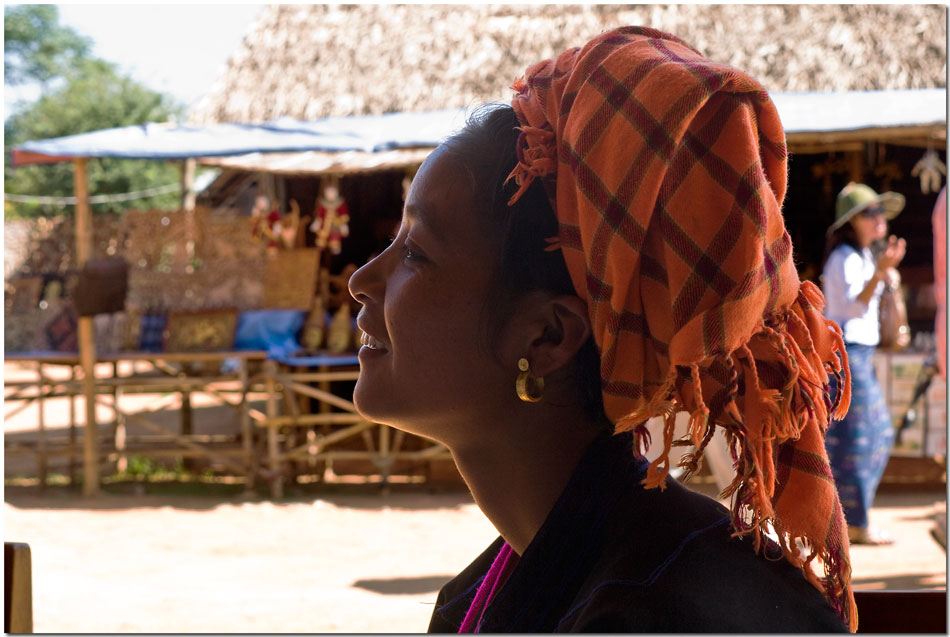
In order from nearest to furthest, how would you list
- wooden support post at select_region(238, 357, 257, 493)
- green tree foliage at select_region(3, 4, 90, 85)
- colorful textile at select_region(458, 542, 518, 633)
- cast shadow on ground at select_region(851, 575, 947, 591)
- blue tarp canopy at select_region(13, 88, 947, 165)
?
colorful textile at select_region(458, 542, 518, 633), cast shadow on ground at select_region(851, 575, 947, 591), blue tarp canopy at select_region(13, 88, 947, 165), wooden support post at select_region(238, 357, 257, 493), green tree foliage at select_region(3, 4, 90, 85)

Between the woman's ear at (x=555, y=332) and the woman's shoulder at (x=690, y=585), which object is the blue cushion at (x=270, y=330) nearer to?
the woman's ear at (x=555, y=332)

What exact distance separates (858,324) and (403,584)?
9.17 ft

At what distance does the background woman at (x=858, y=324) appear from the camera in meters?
5.39

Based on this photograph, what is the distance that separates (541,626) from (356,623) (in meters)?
3.81

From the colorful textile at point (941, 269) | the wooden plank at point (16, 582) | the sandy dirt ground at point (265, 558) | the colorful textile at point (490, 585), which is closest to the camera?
the colorful textile at point (490, 585)

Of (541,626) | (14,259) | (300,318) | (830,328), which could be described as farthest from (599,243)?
(14,259)

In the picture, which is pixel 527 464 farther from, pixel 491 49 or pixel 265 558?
pixel 491 49

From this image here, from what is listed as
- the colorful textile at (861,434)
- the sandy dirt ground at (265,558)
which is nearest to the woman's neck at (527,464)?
the sandy dirt ground at (265,558)

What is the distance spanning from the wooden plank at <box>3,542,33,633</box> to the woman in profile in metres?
0.99

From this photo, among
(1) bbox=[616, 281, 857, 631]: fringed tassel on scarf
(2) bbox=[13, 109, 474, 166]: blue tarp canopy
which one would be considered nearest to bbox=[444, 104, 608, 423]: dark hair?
(1) bbox=[616, 281, 857, 631]: fringed tassel on scarf

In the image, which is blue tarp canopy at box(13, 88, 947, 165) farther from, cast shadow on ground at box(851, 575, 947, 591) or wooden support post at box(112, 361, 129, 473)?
cast shadow on ground at box(851, 575, 947, 591)

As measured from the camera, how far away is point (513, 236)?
1.24 m

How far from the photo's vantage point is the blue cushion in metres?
7.86

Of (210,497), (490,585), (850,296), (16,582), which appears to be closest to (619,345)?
(490,585)
